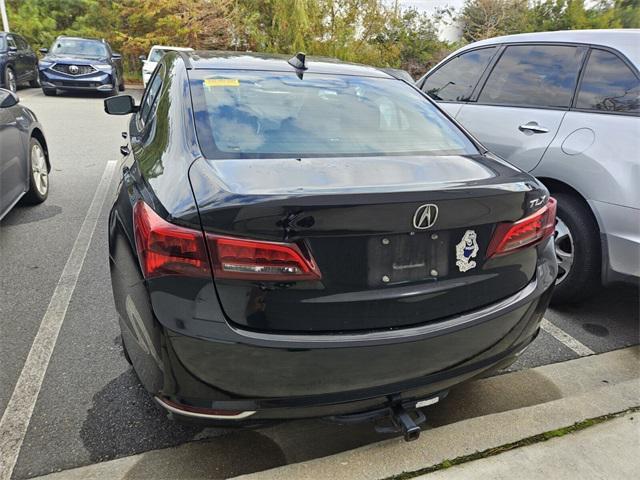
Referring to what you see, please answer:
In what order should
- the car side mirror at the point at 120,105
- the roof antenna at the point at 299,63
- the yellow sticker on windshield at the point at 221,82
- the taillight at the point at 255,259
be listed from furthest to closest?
1. the car side mirror at the point at 120,105
2. the roof antenna at the point at 299,63
3. the yellow sticker on windshield at the point at 221,82
4. the taillight at the point at 255,259

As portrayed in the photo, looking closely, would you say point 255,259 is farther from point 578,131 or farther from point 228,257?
point 578,131

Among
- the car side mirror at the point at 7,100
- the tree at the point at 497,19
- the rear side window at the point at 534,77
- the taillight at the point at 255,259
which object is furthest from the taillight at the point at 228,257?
the tree at the point at 497,19

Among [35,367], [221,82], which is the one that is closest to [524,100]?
[221,82]

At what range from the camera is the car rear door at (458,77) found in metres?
4.20

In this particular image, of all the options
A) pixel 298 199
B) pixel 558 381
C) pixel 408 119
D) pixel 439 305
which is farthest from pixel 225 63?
pixel 558 381

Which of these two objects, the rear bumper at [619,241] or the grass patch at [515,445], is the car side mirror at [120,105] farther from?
the rear bumper at [619,241]

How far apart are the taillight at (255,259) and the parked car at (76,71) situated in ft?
43.3

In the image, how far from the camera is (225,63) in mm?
2664

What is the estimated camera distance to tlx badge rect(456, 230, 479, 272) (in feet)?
5.88

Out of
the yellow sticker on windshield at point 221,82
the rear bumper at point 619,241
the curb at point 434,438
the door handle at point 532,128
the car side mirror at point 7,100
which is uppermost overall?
the yellow sticker on windshield at point 221,82

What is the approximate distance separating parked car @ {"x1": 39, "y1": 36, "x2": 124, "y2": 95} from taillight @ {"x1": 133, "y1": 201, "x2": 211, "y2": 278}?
12999 mm

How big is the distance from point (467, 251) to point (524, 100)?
2409 millimetres

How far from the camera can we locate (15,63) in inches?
500

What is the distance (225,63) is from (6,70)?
12212 mm
